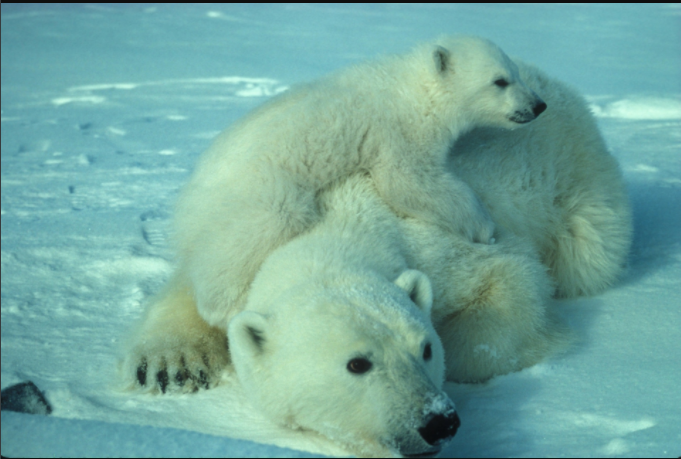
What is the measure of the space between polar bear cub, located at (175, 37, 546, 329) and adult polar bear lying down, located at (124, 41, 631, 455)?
84mm

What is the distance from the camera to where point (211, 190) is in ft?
9.87

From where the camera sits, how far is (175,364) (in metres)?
2.71

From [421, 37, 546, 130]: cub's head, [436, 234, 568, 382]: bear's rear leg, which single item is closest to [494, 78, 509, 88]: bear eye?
[421, 37, 546, 130]: cub's head

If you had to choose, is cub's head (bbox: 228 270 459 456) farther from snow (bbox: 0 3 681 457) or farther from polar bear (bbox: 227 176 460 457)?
snow (bbox: 0 3 681 457)

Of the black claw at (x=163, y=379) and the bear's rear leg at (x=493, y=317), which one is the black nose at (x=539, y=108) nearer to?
the bear's rear leg at (x=493, y=317)

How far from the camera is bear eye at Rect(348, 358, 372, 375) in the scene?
1999mm

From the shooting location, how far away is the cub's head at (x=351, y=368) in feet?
6.33

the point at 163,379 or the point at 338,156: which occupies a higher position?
the point at 338,156

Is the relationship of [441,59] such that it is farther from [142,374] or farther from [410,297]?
[142,374]

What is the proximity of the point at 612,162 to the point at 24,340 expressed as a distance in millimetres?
3024

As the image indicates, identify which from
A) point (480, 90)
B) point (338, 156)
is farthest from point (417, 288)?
point (480, 90)

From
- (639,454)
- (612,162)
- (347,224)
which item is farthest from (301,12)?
(639,454)

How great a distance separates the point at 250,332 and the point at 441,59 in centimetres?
190

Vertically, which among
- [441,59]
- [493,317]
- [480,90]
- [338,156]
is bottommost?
[493,317]
